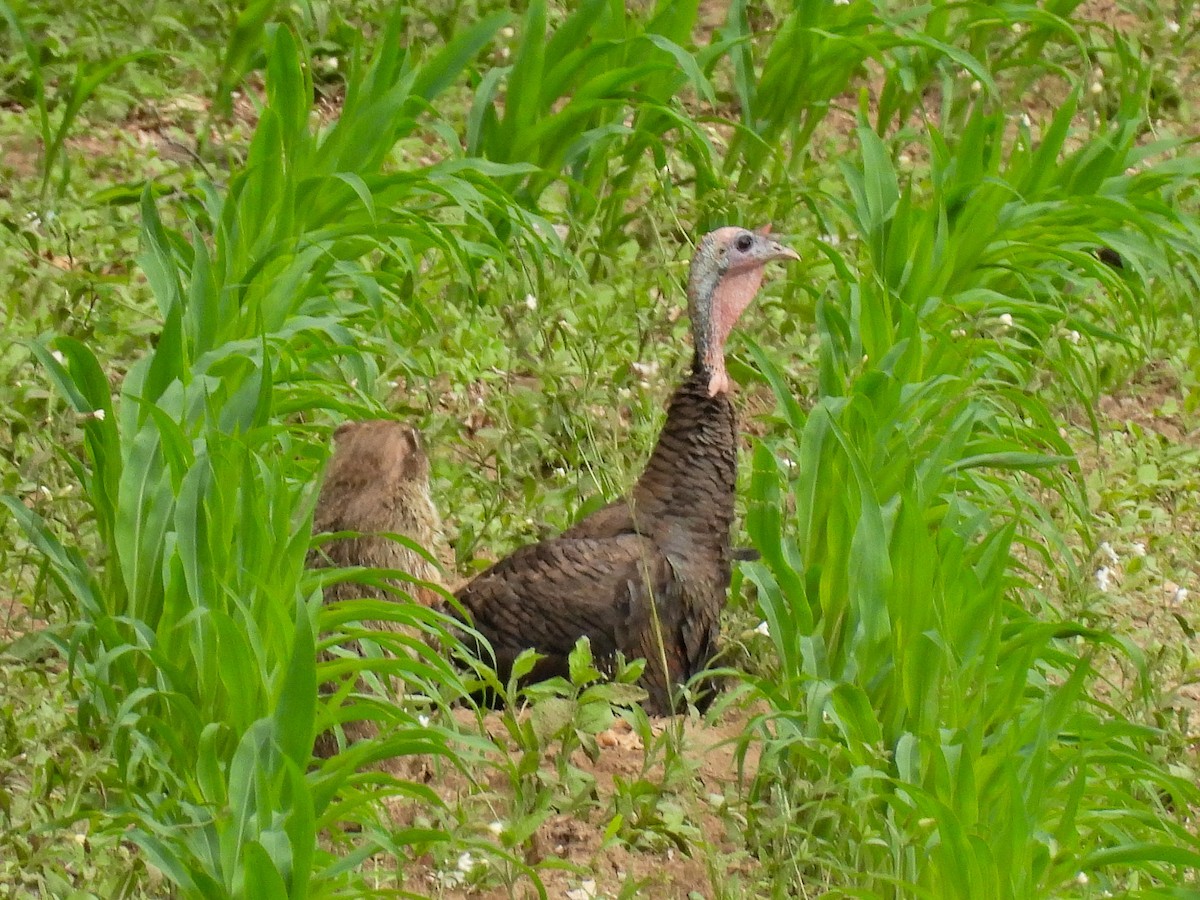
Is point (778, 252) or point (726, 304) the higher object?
point (778, 252)

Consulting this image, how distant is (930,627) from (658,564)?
0.81 m

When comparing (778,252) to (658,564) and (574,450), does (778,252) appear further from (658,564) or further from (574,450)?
(658,564)

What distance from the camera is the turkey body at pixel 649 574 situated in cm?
379

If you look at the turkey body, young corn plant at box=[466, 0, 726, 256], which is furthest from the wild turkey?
young corn plant at box=[466, 0, 726, 256]

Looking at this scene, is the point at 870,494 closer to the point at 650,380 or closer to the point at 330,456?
the point at 330,456

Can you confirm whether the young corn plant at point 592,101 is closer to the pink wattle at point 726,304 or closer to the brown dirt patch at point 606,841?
the pink wattle at point 726,304

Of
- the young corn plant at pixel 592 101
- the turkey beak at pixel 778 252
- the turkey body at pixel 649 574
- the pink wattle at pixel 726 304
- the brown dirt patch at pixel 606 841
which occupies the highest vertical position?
the young corn plant at pixel 592 101

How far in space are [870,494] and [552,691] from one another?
2.30 ft

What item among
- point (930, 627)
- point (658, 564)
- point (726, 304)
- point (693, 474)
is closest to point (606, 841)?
point (930, 627)

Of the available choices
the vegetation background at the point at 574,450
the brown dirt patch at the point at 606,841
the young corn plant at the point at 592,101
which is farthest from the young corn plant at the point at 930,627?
the young corn plant at the point at 592,101

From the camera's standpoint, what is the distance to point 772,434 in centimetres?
489

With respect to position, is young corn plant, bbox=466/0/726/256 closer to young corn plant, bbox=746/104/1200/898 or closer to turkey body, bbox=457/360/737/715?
young corn plant, bbox=746/104/1200/898

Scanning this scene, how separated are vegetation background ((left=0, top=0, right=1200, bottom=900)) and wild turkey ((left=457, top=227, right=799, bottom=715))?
4.0 inches

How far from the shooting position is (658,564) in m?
3.92
